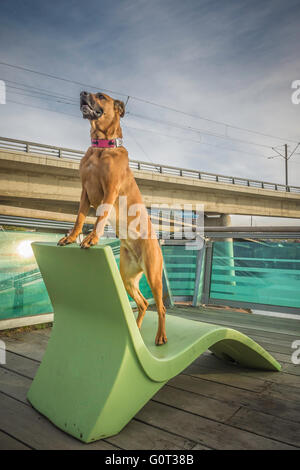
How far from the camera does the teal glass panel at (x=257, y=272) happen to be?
13.4ft

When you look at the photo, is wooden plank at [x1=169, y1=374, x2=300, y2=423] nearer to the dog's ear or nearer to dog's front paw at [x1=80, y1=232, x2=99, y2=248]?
dog's front paw at [x1=80, y1=232, x2=99, y2=248]

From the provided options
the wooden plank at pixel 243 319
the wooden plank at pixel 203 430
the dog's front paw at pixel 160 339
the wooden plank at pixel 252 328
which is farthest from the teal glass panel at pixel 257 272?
the wooden plank at pixel 203 430

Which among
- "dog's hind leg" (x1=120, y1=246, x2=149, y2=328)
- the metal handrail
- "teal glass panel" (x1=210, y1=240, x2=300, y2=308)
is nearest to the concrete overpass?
the metal handrail

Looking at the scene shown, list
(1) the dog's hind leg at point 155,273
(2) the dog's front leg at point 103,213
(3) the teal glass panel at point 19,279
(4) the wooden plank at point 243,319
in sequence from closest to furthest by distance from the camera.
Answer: (2) the dog's front leg at point 103,213
(1) the dog's hind leg at point 155,273
(3) the teal glass panel at point 19,279
(4) the wooden plank at point 243,319

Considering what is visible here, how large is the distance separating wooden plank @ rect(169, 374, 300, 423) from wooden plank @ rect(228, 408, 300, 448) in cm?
6

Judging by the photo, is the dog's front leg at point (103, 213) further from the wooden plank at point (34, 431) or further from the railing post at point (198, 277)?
the railing post at point (198, 277)

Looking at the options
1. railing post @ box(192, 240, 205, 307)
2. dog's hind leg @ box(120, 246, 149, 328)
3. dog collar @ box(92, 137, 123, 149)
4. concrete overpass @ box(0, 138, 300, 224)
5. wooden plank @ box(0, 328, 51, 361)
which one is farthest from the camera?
A: concrete overpass @ box(0, 138, 300, 224)

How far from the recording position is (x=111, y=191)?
5.43 ft

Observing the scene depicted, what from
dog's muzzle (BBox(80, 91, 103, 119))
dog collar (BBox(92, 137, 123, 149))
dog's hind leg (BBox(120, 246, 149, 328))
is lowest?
dog's hind leg (BBox(120, 246, 149, 328))

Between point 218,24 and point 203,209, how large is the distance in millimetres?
13557

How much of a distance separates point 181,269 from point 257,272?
113cm

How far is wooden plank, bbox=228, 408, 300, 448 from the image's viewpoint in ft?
4.83

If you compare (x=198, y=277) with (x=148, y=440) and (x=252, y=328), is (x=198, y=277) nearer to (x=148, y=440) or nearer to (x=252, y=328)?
(x=252, y=328)

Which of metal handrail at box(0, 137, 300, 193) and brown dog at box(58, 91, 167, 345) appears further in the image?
metal handrail at box(0, 137, 300, 193)
